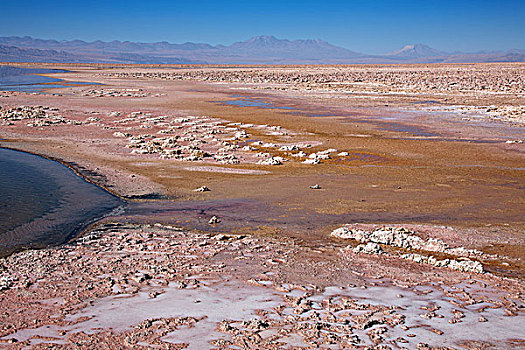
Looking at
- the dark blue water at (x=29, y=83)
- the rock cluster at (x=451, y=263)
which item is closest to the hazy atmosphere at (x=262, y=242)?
the rock cluster at (x=451, y=263)

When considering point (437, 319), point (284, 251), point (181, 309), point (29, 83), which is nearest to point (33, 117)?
point (284, 251)

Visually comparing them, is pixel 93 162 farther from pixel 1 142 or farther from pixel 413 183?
pixel 413 183

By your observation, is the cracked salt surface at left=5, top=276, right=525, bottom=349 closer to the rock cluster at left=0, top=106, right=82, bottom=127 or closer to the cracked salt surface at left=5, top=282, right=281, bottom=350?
the cracked salt surface at left=5, top=282, right=281, bottom=350

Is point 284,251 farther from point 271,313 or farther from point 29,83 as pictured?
point 29,83

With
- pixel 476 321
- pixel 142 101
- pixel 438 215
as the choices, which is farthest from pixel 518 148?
pixel 142 101

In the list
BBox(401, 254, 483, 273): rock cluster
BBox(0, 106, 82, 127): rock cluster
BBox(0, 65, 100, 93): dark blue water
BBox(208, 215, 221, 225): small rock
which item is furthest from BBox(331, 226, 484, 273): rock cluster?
BBox(0, 65, 100, 93): dark blue water

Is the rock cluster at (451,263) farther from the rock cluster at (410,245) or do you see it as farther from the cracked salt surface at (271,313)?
the cracked salt surface at (271,313)
